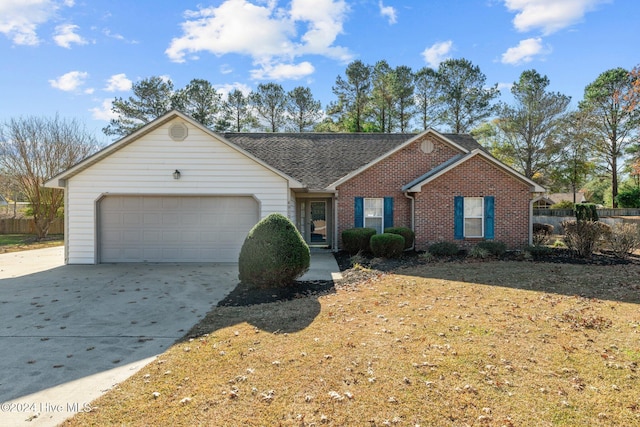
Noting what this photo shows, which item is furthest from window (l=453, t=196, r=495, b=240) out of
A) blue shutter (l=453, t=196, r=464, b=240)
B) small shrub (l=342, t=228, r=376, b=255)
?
small shrub (l=342, t=228, r=376, b=255)

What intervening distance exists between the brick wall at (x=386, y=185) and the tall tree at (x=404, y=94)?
20480 mm

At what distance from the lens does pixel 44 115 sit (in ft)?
76.2

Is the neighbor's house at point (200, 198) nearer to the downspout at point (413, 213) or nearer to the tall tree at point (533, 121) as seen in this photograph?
the downspout at point (413, 213)

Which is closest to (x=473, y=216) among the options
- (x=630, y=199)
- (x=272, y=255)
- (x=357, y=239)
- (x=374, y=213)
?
(x=374, y=213)

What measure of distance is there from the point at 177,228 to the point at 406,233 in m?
8.19

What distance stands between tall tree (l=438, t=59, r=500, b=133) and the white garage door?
1081 inches

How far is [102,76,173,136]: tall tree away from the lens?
3105 centimetres

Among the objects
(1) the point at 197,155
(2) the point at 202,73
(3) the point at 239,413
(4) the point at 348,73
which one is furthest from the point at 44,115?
(3) the point at 239,413

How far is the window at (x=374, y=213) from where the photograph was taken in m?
14.4

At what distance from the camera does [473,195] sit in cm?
Result: 1353

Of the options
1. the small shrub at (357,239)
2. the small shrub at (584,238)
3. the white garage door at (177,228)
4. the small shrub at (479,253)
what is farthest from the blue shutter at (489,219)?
the white garage door at (177,228)

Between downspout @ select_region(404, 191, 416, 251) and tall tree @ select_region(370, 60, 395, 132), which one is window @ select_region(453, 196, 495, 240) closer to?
downspout @ select_region(404, 191, 416, 251)

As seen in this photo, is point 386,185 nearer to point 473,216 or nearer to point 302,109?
point 473,216

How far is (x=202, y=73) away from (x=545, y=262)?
105ft
